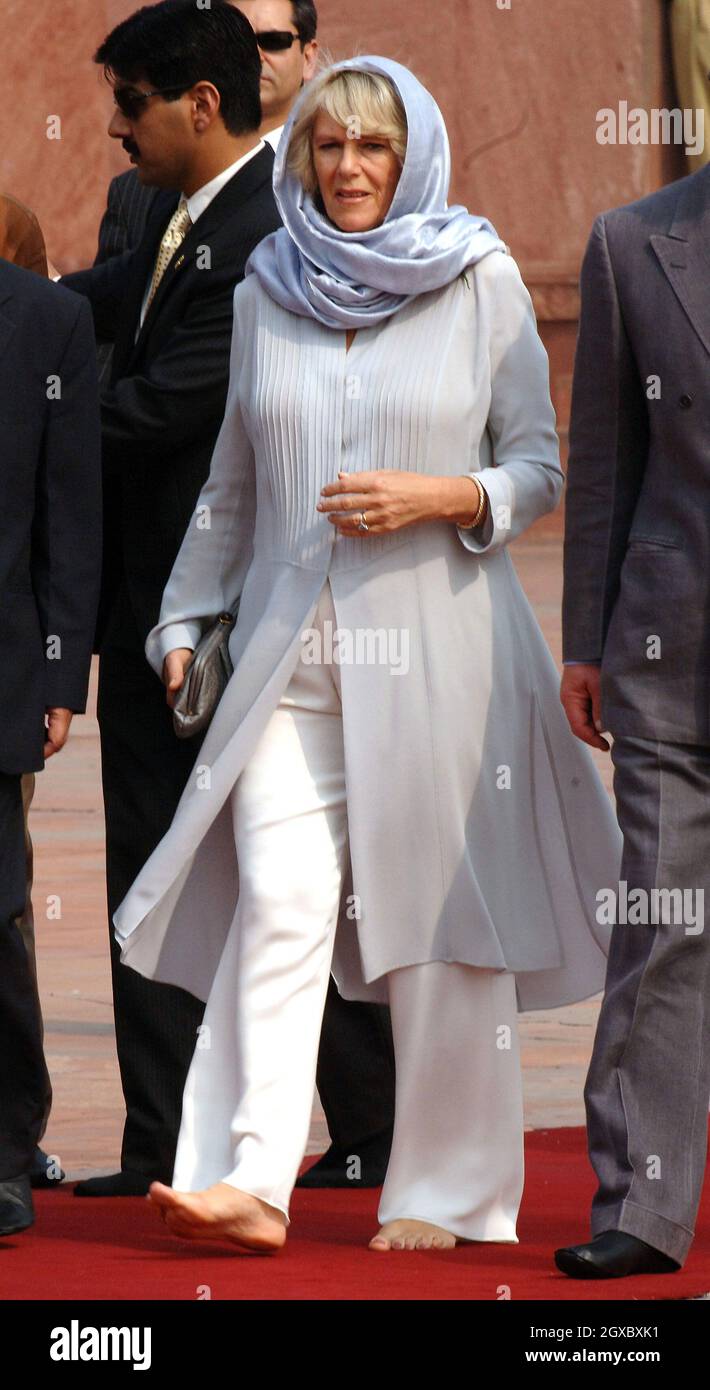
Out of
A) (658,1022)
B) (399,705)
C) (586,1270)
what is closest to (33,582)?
(399,705)

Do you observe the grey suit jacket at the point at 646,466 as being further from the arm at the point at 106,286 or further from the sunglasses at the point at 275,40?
the sunglasses at the point at 275,40

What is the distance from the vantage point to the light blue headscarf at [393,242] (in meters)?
4.94

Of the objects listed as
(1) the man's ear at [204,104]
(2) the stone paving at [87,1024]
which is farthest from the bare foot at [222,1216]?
(1) the man's ear at [204,104]

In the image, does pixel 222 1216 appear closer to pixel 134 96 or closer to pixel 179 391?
pixel 179 391

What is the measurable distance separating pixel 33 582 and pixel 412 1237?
1.30 metres

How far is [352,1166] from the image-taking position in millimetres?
5773

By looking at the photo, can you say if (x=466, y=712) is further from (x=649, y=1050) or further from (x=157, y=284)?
(x=157, y=284)

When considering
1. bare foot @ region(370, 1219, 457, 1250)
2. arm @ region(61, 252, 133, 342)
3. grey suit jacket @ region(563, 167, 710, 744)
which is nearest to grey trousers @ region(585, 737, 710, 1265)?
grey suit jacket @ region(563, 167, 710, 744)

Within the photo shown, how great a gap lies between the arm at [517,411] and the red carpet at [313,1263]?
1186mm

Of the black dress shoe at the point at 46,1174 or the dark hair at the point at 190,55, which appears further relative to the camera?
the black dress shoe at the point at 46,1174

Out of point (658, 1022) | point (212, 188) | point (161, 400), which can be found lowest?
point (658, 1022)

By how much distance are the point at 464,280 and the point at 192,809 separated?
1.01 metres

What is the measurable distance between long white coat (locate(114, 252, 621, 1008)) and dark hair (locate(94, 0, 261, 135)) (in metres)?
0.66

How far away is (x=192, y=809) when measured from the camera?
503 cm
